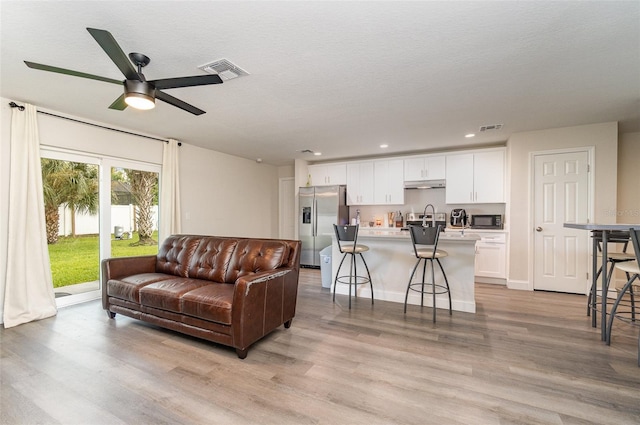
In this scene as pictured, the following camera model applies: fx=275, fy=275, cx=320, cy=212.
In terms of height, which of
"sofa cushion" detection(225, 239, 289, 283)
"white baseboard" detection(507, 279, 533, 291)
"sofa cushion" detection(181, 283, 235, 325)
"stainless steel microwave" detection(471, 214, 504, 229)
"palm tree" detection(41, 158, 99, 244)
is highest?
"palm tree" detection(41, 158, 99, 244)

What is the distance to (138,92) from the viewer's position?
206 centimetres

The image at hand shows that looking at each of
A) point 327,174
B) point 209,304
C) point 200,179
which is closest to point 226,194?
point 200,179

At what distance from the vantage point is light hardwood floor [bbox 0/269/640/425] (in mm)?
1629

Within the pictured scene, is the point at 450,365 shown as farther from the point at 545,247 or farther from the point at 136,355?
the point at 545,247

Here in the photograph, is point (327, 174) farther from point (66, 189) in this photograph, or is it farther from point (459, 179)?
point (66, 189)

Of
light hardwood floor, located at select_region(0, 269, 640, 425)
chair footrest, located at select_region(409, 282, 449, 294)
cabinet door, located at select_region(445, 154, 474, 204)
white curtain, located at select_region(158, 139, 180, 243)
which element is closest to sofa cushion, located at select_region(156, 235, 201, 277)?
light hardwood floor, located at select_region(0, 269, 640, 425)

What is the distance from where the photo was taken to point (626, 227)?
2.19 meters

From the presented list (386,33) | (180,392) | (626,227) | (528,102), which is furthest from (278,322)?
(528,102)

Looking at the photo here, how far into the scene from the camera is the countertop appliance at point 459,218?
201 inches

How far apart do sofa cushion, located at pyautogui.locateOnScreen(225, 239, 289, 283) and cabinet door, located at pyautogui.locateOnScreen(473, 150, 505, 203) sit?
3.82 metres

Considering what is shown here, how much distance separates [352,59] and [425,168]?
3506mm

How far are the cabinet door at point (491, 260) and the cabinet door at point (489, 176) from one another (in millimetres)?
793

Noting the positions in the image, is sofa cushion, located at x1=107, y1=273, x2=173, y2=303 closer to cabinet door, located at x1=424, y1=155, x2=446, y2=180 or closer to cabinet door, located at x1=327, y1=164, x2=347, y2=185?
cabinet door, located at x1=327, y1=164, x2=347, y2=185

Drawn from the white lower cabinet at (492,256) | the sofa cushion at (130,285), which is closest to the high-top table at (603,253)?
the white lower cabinet at (492,256)
